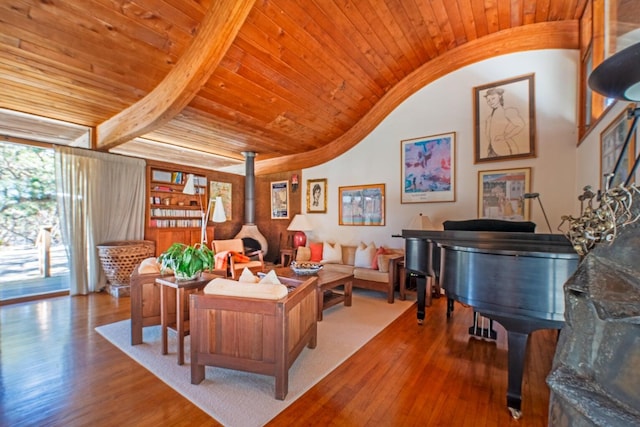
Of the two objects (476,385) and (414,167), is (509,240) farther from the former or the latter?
(414,167)

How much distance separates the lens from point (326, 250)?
5.06 meters

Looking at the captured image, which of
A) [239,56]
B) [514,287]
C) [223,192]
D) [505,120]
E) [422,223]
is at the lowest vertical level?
[514,287]

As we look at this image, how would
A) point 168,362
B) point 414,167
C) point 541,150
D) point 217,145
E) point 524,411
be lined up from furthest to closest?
point 217,145 → point 414,167 → point 541,150 → point 168,362 → point 524,411

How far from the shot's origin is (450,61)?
4.51 m

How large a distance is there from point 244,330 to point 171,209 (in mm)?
4477

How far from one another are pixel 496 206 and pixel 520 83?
1.85 meters

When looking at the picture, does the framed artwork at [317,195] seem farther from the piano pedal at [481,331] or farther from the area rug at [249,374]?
the piano pedal at [481,331]

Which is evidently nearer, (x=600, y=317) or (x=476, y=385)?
(x=600, y=317)

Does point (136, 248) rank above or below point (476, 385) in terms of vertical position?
above

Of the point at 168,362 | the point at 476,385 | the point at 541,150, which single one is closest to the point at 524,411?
the point at 476,385

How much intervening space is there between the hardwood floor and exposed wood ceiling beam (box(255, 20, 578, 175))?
3913 mm

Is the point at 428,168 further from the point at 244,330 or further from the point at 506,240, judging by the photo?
the point at 244,330

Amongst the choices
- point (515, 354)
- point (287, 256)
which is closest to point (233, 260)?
point (287, 256)

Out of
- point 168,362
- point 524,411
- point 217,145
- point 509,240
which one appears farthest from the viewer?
point 217,145
